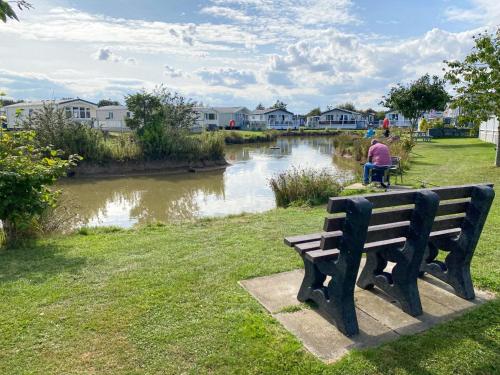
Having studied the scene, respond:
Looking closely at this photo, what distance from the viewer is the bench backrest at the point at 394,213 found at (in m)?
3.04

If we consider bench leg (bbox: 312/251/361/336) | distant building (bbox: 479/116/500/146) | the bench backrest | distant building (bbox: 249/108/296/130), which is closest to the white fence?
distant building (bbox: 479/116/500/146)

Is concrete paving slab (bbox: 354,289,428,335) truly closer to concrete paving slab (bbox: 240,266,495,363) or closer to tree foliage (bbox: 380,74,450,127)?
concrete paving slab (bbox: 240,266,495,363)

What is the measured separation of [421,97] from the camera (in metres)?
31.5

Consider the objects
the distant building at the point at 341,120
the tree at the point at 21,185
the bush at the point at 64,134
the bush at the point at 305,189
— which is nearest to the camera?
the tree at the point at 21,185

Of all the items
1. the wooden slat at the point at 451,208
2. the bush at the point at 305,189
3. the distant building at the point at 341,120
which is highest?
the distant building at the point at 341,120

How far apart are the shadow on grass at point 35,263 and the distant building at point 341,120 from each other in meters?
73.9

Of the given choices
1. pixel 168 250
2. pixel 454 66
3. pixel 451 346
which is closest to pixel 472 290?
pixel 451 346

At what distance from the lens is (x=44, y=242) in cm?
625

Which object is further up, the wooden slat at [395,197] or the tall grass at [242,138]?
the wooden slat at [395,197]

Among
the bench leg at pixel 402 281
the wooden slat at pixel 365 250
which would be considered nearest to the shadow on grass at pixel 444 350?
the bench leg at pixel 402 281

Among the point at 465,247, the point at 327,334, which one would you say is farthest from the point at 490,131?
the point at 327,334

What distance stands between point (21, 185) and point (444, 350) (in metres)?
5.61

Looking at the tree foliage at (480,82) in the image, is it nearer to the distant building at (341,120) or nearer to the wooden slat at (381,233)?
the wooden slat at (381,233)

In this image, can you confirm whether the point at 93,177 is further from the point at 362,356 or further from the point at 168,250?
the point at 362,356
